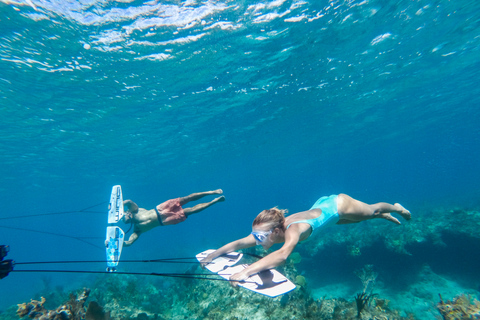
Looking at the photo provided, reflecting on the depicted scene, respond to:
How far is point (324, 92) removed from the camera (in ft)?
66.5

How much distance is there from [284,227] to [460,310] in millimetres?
6066

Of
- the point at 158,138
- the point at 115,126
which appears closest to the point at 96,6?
the point at 115,126

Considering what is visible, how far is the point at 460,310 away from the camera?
6238mm

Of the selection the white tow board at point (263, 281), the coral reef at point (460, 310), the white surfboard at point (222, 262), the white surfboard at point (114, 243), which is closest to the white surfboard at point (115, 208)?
the white surfboard at point (114, 243)

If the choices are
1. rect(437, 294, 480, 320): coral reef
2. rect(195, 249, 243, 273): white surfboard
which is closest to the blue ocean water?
rect(195, 249, 243, 273): white surfboard

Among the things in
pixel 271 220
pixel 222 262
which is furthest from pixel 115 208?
→ pixel 271 220

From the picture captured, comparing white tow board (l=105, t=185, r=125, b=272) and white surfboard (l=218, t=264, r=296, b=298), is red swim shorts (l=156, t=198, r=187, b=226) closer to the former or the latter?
→ white tow board (l=105, t=185, r=125, b=272)

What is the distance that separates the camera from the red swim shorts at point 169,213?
8.41 metres

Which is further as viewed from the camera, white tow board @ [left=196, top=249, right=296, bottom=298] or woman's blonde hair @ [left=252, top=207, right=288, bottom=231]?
woman's blonde hair @ [left=252, top=207, right=288, bottom=231]

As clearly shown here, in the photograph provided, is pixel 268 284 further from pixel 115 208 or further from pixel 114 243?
pixel 115 208

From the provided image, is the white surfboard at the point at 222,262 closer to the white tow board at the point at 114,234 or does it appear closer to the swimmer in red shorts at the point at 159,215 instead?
the swimmer in red shorts at the point at 159,215

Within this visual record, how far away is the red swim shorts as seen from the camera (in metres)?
8.41

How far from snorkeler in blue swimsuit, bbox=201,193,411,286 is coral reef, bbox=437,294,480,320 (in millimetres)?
3751

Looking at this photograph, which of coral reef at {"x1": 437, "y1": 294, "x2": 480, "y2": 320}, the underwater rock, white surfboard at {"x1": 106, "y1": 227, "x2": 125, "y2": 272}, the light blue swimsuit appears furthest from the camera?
white surfboard at {"x1": 106, "y1": 227, "x2": 125, "y2": 272}
